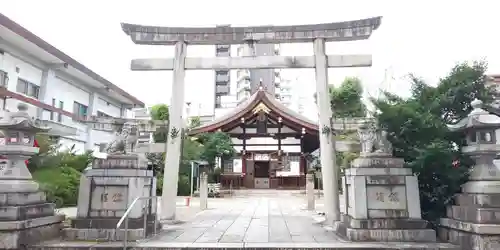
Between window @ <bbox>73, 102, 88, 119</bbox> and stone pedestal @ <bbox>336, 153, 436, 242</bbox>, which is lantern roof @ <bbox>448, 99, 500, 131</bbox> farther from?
window @ <bbox>73, 102, 88, 119</bbox>

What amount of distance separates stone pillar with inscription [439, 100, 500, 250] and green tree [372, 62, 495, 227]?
1.45ft

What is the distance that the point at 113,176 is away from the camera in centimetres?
674

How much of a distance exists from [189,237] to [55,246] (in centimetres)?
232

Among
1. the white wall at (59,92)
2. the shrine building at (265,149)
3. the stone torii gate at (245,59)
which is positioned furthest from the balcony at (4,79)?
the shrine building at (265,149)

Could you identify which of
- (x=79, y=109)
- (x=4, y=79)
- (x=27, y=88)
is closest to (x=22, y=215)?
(x=4, y=79)

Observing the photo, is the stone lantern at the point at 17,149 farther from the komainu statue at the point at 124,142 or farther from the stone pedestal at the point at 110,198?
the komainu statue at the point at 124,142

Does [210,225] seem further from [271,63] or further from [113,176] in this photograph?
[271,63]

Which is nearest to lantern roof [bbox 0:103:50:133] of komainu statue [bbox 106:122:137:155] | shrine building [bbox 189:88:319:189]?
komainu statue [bbox 106:122:137:155]

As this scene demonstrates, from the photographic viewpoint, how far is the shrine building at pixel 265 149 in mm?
25031

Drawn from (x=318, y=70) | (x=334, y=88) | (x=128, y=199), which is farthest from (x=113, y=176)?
(x=334, y=88)

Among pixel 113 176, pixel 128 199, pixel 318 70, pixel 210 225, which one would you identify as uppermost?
pixel 318 70

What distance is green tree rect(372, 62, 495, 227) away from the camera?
21.1ft

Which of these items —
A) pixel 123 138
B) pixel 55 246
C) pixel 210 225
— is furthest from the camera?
pixel 210 225

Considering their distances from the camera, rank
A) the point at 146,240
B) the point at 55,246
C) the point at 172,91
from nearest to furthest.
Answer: the point at 55,246
the point at 146,240
the point at 172,91
